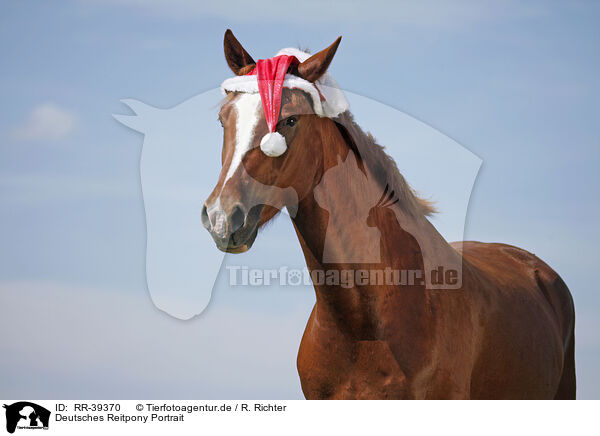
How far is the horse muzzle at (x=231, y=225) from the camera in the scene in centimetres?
215

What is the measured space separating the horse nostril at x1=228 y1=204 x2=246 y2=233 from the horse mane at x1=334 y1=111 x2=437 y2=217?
0.56 meters

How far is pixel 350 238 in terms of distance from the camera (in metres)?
2.42

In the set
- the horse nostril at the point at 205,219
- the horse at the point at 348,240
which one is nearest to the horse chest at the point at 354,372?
the horse at the point at 348,240

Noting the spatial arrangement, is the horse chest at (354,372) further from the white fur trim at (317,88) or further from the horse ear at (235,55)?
the horse ear at (235,55)

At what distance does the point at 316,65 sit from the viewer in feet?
7.95

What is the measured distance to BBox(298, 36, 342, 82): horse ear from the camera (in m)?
2.41
